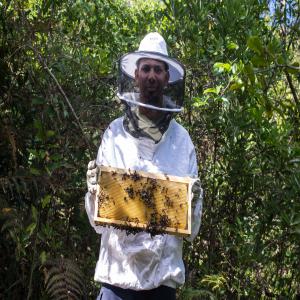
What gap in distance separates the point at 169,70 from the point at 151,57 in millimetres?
209

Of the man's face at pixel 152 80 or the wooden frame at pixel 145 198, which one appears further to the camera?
the man's face at pixel 152 80

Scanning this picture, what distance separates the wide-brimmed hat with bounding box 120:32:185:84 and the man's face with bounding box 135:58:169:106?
1.3 inches

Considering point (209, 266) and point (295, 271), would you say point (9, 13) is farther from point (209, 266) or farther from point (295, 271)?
point (295, 271)

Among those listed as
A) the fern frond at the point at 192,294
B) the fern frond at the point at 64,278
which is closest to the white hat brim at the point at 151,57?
the fern frond at the point at 64,278

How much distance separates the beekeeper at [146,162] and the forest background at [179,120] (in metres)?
0.44

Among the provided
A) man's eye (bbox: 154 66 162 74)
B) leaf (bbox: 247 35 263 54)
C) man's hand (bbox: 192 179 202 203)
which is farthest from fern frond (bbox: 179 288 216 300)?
leaf (bbox: 247 35 263 54)

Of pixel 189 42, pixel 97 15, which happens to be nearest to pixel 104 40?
pixel 97 15

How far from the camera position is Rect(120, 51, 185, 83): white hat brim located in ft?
8.38

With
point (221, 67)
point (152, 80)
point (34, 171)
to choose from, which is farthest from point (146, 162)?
point (221, 67)

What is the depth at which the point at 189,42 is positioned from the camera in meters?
3.62

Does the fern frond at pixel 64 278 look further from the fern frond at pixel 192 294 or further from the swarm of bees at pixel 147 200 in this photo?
the fern frond at pixel 192 294

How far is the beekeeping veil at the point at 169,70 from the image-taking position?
101 inches

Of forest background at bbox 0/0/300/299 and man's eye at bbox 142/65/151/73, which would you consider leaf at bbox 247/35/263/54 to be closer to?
man's eye at bbox 142/65/151/73

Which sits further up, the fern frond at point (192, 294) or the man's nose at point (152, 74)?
the man's nose at point (152, 74)
